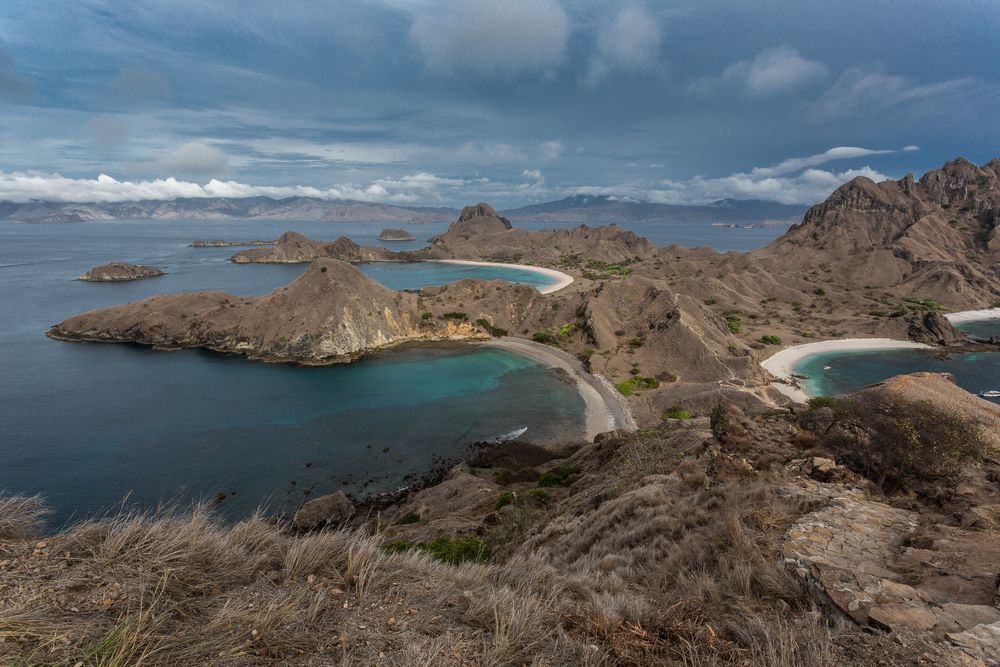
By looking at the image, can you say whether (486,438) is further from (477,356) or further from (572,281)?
(572,281)

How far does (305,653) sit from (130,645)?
1506 mm

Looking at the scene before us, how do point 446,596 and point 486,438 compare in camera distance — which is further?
point 486,438

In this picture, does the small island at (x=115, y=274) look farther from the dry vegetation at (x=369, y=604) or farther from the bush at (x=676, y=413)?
the dry vegetation at (x=369, y=604)

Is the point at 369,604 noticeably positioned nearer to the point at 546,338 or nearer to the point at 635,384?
the point at 635,384

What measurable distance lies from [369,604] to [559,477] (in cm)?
2172

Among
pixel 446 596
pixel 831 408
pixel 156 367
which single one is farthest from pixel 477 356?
pixel 446 596

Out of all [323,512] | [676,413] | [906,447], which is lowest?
[323,512]

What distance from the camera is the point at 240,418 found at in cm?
4206

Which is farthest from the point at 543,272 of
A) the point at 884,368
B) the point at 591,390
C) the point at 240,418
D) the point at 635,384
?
the point at 240,418

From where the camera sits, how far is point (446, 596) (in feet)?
19.9

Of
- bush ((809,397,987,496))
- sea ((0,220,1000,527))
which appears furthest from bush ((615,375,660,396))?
bush ((809,397,987,496))

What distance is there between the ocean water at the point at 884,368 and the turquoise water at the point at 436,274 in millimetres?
76280

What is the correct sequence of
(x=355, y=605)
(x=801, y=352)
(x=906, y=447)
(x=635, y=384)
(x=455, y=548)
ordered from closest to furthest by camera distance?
(x=355, y=605) < (x=906, y=447) < (x=455, y=548) < (x=635, y=384) < (x=801, y=352)

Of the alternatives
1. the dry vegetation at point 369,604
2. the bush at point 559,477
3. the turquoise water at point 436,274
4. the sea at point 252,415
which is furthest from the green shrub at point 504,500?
the turquoise water at point 436,274
